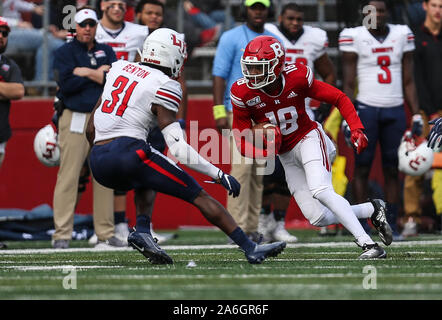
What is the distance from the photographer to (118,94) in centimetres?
633

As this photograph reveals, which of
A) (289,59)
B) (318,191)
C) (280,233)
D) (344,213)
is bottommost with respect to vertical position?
(280,233)

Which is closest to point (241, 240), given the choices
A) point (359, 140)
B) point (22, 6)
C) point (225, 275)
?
point (225, 275)

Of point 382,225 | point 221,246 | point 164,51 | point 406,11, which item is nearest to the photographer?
point 164,51

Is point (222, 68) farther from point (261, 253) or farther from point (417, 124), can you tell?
→ point (261, 253)

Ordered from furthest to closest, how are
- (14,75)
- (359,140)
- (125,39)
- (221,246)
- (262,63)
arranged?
(125,39) → (14,75) → (221,246) → (262,63) → (359,140)

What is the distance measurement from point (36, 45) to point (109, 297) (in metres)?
7.32

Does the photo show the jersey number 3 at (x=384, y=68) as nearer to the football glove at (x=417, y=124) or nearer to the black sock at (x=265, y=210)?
the football glove at (x=417, y=124)

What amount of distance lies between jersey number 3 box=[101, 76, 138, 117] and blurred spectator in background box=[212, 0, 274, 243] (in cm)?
249

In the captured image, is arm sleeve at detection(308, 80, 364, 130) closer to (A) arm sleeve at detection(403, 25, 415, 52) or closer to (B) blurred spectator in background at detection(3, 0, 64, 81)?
(A) arm sleeve at detection(403, 25, 415, 52)

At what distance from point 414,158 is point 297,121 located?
2848 mm

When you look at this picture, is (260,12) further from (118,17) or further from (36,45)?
(36,45)

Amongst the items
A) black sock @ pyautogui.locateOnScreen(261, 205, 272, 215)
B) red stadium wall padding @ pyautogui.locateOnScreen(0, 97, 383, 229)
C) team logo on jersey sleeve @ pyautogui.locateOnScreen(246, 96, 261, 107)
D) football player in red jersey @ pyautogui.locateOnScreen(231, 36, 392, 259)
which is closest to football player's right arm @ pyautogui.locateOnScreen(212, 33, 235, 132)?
black sock @ pyautogui.locateOnScreen(261, 205, 272, 215)

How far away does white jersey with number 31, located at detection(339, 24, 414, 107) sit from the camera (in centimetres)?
923
